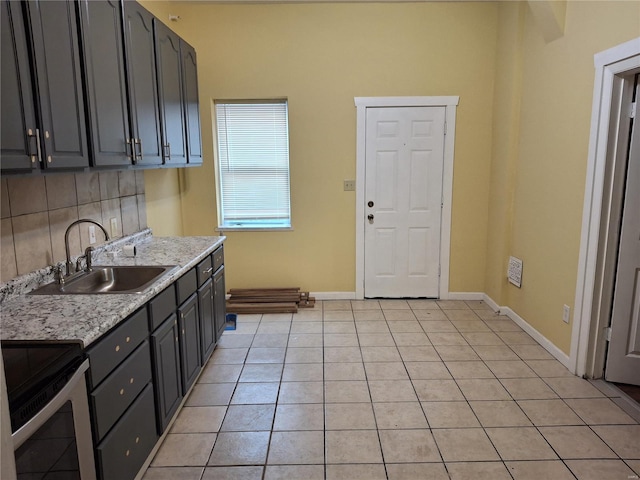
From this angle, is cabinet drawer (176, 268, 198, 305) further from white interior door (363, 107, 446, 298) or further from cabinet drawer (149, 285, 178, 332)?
white interior door (363, 107, 446, 298)

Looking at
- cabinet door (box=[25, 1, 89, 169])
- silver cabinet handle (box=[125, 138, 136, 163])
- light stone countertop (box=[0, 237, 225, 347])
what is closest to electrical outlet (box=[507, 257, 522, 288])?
light stone countertop (box=[0, 237, 225, 347])

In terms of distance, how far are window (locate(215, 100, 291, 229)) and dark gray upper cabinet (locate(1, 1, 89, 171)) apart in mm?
2429

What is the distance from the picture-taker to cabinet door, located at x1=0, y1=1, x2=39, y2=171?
4.90ft

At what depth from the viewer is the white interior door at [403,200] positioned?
429cm

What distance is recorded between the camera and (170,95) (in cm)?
310

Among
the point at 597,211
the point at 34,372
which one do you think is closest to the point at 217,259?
the point at 34,372

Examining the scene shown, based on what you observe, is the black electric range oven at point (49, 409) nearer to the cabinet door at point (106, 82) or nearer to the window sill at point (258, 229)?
the cabinet door at point (106, 82)

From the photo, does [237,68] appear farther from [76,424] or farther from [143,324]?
[76,424]

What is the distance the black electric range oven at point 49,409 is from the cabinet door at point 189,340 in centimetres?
99

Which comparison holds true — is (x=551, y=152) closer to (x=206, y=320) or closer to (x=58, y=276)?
(x=206, y=320)

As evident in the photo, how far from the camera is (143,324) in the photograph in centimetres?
199

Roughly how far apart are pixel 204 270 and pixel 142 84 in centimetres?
123

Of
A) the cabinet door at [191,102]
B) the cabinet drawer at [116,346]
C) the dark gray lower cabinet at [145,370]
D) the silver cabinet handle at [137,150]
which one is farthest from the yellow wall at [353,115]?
the cabinet drawer at [116,346]

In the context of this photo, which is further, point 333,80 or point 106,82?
point 333,80
